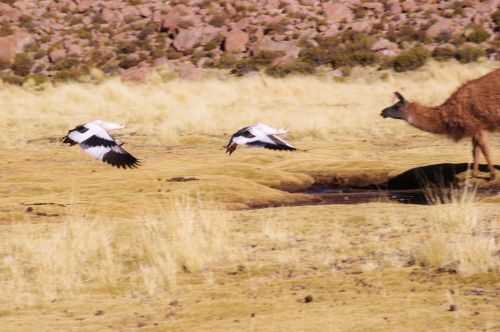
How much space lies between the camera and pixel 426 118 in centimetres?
1507

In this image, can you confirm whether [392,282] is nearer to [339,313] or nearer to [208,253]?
[339,313]

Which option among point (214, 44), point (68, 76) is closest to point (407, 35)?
point (214, 44)

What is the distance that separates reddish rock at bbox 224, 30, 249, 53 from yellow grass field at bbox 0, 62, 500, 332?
21984 millimetres

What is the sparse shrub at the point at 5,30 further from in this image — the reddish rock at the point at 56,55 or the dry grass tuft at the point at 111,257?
the dry grass tuft at the point at 111,257

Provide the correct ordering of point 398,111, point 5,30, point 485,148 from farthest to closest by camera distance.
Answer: point 5,30 < point 398,111 < point 485,148

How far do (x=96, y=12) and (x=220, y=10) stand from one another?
7171mm

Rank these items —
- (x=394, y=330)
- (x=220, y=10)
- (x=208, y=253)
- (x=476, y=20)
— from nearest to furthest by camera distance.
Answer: (x=394, y=330) → (x=208, y=253) → (x=476, y=20) → (x=220, y=10)

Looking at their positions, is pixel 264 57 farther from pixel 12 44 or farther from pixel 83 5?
pixel 83 5

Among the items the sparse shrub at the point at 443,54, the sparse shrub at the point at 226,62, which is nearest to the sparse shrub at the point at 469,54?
the sparse shrub at the point at 443,54

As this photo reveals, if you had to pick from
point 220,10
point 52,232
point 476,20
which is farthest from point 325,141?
point 220,10

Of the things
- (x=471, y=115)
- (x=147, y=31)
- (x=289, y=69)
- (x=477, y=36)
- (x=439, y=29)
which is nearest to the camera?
(x=471, y=115)

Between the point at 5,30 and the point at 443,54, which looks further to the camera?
the point at 5,30

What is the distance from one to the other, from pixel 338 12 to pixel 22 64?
1538 cm

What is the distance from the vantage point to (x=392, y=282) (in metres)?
8.25
